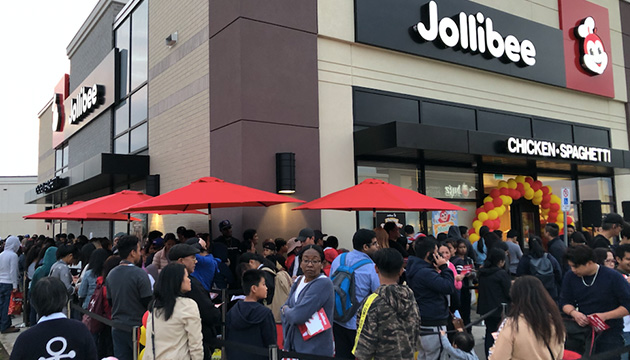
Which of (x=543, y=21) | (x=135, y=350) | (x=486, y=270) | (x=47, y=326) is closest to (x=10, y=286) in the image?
(x=135, y=350)

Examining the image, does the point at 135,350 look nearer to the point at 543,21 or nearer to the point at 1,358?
the point at 1,358

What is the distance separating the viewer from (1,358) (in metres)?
8.64

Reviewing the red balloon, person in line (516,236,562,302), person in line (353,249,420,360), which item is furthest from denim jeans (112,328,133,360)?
the red balloon

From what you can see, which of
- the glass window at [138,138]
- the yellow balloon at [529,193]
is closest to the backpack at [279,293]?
the glass window at [138,138]

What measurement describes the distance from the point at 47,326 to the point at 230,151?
311 inches

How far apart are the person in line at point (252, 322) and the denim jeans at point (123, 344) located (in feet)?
5.51

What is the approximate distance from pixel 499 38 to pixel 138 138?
12.2 m

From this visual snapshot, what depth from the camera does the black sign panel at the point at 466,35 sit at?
517 inches

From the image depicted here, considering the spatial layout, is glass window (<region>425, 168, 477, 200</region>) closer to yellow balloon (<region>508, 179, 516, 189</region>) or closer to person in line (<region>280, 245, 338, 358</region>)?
yellow balloon (<region>508, 179, 516, 189</region>)

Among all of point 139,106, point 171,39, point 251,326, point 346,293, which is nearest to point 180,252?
point 251,326

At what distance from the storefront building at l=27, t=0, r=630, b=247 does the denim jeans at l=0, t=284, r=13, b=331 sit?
421 centimetres

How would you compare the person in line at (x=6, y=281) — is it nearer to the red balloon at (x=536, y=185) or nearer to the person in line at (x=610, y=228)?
the person in line at (x=610, y=228)

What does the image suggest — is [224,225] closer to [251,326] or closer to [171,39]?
[251,326]

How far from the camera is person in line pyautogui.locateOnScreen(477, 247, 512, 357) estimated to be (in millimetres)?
6914
